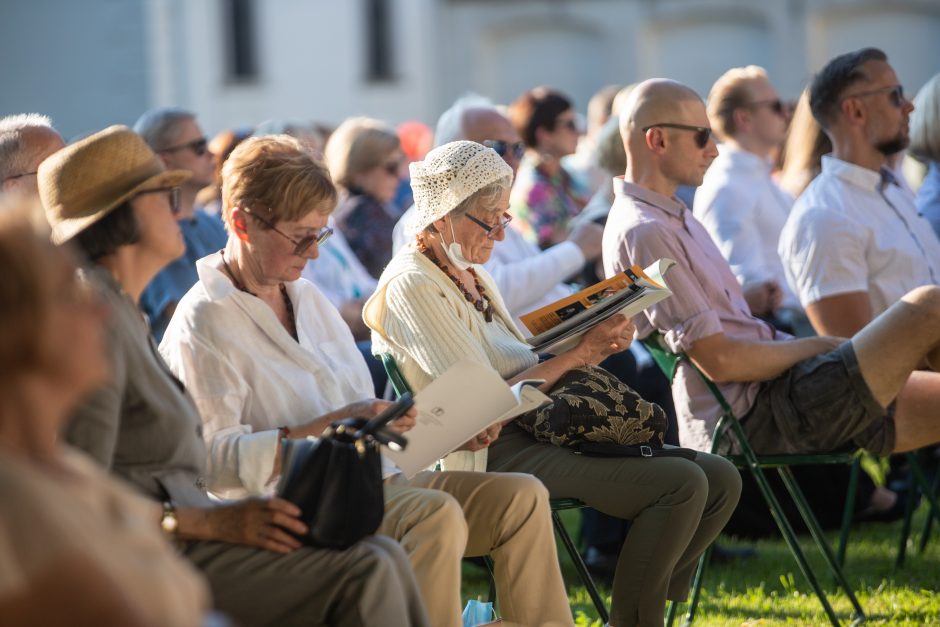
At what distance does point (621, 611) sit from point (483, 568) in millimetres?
1610

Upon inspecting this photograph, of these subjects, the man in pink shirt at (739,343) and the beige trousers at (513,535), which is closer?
the beige trousers at (513,535)

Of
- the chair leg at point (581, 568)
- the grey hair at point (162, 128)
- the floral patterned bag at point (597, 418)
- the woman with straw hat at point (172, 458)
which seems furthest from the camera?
the grey hair at point (162, 128)

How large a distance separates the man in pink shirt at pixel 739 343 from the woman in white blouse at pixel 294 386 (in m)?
1.09

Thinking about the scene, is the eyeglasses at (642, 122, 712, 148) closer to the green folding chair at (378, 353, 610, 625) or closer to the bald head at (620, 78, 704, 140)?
the bald head at (620, 78, 704, 140)

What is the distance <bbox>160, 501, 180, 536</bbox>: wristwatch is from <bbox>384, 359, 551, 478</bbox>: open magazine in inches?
23.5

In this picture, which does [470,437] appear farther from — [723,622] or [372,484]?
[723,622]

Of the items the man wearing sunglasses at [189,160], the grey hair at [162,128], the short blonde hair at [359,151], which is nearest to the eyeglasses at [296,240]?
the man wearing sunglasses at [189,160]

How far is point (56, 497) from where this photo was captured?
1940 millimetres

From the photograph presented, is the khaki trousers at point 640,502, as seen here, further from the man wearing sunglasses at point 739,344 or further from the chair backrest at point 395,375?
the man wearing sunglasses at point 739,344

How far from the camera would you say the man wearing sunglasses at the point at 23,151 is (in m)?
4.46

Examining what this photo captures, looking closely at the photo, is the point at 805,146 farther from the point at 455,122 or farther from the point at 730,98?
the point at 455,122

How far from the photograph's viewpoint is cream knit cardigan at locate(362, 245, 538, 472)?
3992mm

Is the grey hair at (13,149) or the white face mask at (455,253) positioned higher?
the grey hair at (13,149)

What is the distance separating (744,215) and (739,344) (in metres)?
1.99
